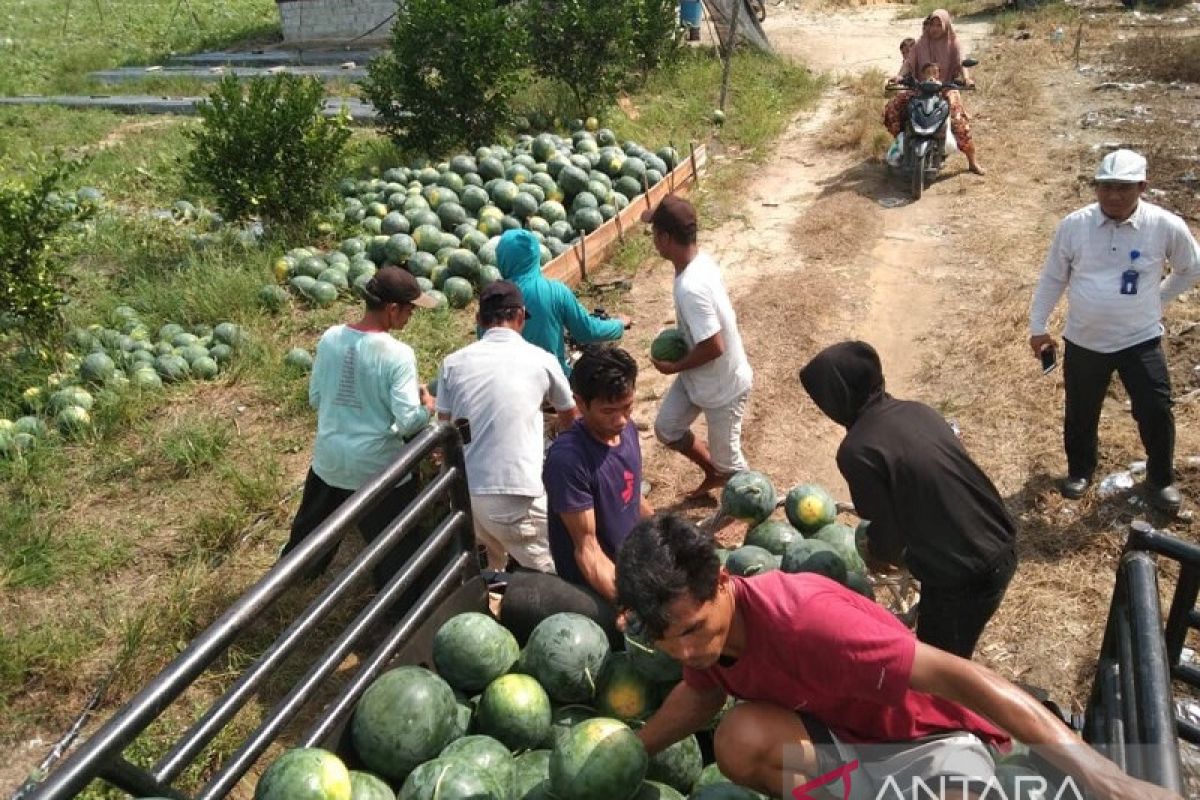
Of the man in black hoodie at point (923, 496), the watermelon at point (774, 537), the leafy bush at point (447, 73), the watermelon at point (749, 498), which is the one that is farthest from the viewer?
the leafy bush at point (447, 73)

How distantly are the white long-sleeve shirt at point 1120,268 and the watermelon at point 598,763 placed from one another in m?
3.68

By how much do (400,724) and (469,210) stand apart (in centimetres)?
710

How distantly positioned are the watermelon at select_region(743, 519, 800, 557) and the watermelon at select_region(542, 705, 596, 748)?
1.18 m

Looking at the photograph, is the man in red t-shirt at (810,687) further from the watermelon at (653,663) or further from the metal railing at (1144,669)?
the watermelon at (653,663)

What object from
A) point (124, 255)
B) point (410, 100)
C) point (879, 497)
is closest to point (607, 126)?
point (410, 100)

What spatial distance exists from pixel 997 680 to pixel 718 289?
297cm

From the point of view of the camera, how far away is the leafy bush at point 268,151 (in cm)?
857

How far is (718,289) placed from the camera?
484cm

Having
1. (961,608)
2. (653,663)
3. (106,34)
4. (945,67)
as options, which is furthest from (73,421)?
(106,34)

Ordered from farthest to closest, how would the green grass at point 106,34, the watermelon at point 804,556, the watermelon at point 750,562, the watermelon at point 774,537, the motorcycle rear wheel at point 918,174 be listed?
the green grass at point 106,34, the motorcycle rear wheel at point 918,174, the watermelon at point 774,537, the watermelon at point 750,562, the watermelon at point 804,556

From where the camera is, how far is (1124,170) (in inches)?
175

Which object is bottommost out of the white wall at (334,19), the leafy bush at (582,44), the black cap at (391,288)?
the black cap at (391,288)

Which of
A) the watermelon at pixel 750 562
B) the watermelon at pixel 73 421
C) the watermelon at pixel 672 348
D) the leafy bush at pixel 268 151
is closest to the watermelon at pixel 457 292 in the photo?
the leafy bush at pixel 268 151

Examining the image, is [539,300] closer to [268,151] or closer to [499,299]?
[499,299]
